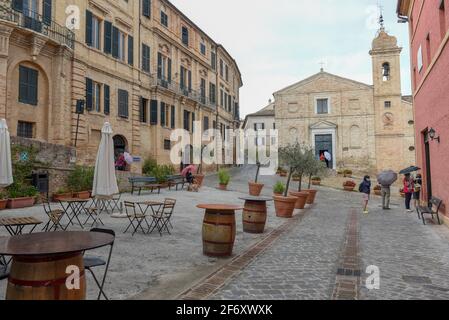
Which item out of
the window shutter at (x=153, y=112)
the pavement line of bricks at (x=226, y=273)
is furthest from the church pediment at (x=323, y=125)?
the pavement line of bricks at (x=226, y=273)

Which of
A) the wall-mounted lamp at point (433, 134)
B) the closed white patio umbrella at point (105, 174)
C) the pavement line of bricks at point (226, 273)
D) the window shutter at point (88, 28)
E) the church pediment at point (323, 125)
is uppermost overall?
the window shutter at point (88, 28)

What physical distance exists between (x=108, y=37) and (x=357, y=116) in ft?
87.7

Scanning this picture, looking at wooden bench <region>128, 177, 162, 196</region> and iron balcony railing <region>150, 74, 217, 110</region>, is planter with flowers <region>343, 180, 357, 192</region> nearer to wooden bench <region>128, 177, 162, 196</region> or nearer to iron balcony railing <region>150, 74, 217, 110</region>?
wooden bench <region>128, 177, 162, 196</region>

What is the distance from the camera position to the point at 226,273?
5230mm

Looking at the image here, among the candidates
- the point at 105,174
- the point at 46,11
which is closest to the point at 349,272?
the point at 105,174

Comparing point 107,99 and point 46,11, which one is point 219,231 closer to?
point 46,11

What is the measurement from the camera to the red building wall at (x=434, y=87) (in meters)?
9.88

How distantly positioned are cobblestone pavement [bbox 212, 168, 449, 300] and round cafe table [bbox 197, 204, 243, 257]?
0.62 meters

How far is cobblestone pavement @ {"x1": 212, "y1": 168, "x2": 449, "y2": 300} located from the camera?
446 cm

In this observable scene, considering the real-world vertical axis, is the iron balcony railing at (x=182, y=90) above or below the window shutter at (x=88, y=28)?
below

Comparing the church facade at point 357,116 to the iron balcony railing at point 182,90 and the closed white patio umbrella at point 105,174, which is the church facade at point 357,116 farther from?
the closed white patio umbrella at point 105,174

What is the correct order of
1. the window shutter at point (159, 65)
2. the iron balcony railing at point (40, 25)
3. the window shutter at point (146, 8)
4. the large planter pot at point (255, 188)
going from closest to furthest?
the iron balcony railing at point (40, 25) → the large planter pot at point (255, 188) → the window shutter at point (146, 8) → the window shutter at point (159, 65)

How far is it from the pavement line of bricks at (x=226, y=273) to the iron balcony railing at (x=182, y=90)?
19743 millimetres
